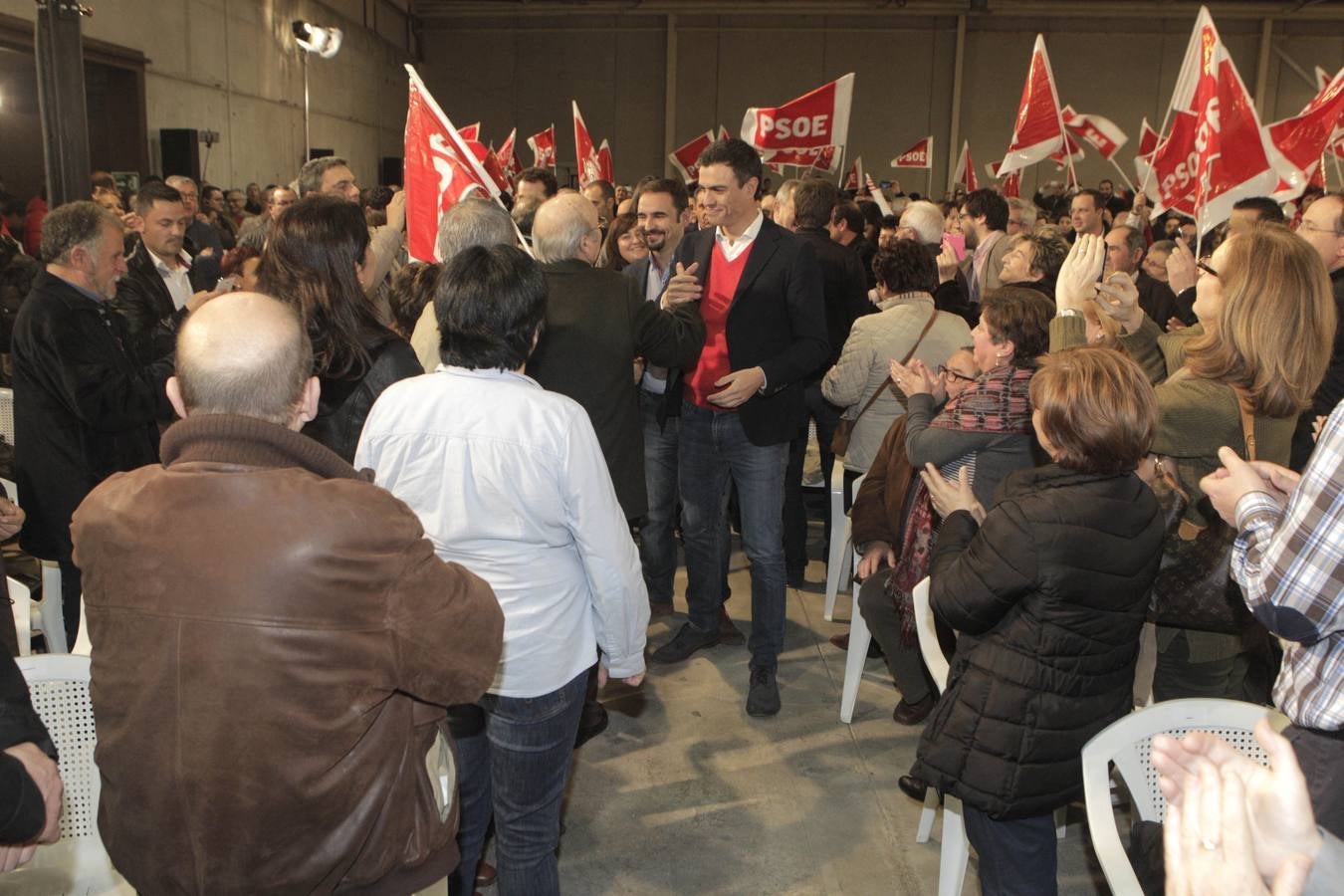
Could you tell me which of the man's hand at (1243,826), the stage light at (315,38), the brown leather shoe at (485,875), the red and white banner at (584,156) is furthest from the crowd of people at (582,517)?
the stage light at (315,38)

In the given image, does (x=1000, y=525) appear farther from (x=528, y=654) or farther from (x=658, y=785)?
(x=658, y=785)

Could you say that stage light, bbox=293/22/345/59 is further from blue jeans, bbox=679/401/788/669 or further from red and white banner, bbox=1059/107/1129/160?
blue jeans, bbox=679/401/788/669

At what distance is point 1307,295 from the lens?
9.39ft

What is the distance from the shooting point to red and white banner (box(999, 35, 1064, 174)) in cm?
777

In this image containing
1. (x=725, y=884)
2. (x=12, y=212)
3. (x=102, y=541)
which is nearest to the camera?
(x=102, y=541)

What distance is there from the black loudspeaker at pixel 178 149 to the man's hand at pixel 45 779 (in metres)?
12.4

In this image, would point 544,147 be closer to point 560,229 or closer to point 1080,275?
point 560,229

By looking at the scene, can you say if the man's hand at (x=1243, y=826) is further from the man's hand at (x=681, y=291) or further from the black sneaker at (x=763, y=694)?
the black sneaker at (x=763, y=694)

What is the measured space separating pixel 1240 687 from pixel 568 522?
220 cm

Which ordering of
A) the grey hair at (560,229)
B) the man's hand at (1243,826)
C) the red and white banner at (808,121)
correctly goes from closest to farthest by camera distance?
the man's hand at (1243,826), the grey hair at (560,229), the red and white banner at (808,121)

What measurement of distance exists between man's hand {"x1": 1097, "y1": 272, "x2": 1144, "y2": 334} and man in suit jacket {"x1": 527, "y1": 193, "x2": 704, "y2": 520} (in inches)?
55.7

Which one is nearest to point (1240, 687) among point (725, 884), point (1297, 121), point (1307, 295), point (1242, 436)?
point (1242, 436)

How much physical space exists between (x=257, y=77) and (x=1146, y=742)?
15.8 m

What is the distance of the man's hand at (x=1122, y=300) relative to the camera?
3.45 metres
